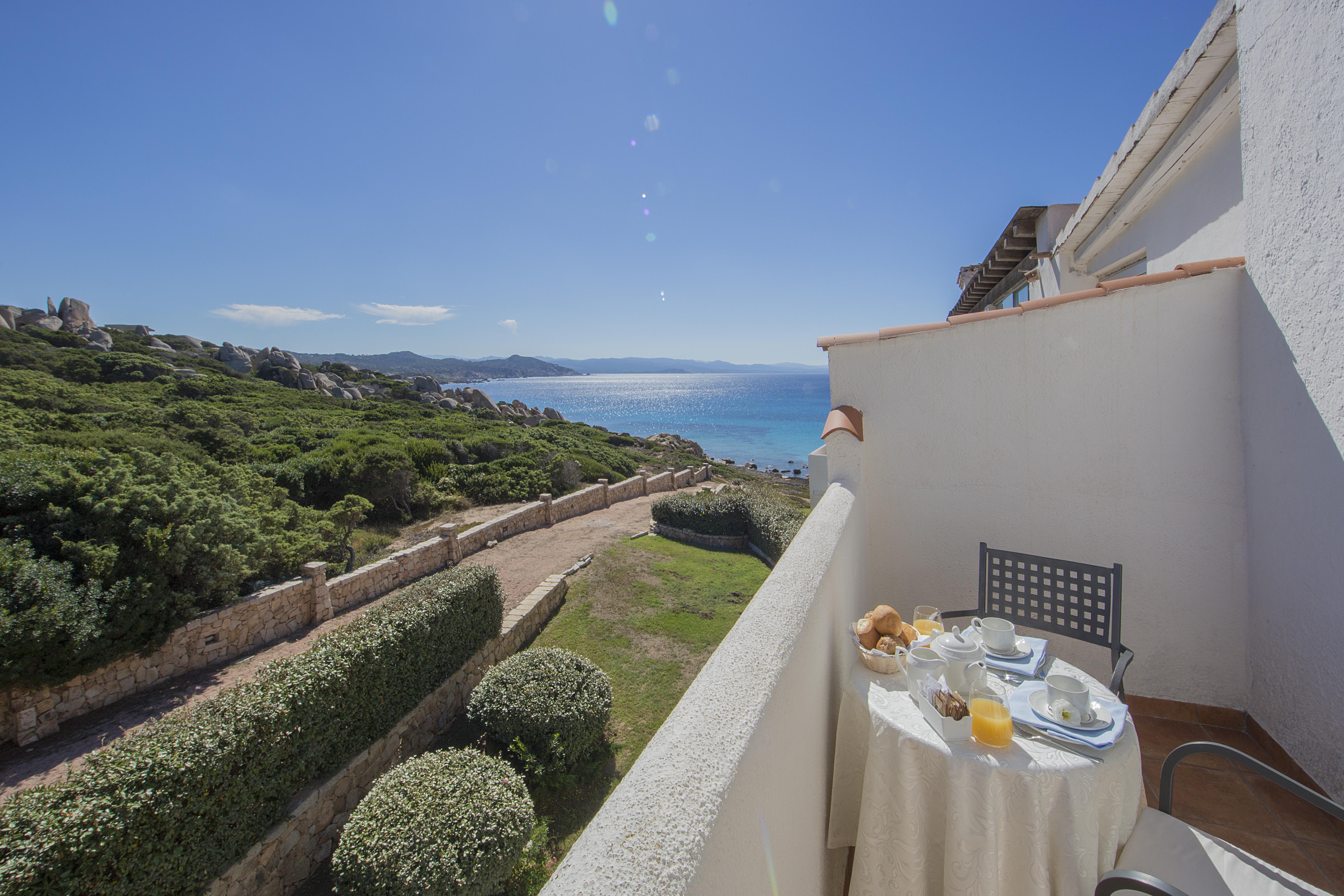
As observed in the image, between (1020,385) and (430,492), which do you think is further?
(430,492)

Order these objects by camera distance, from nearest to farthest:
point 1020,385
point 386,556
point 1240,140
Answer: point 1240,140 < point 1020,385 < point 386,556

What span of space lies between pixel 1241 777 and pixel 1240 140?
4020 millimetres

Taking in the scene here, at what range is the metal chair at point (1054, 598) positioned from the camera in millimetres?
2932

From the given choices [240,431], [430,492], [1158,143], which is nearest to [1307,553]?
[1158,143]

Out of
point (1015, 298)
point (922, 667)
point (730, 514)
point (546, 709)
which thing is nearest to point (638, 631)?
point (546, 709)

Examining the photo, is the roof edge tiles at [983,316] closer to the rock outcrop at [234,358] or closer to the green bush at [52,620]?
the green bush at [52,620]

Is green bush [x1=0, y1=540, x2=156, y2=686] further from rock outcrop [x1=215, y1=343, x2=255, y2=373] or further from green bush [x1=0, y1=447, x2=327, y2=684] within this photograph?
rock outcrop [x1=215, y1=343, x2=255, y2=373]

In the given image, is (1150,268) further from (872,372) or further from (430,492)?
(430,492)

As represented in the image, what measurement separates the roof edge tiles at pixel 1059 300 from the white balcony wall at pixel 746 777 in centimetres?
253

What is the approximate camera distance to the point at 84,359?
2795 cm

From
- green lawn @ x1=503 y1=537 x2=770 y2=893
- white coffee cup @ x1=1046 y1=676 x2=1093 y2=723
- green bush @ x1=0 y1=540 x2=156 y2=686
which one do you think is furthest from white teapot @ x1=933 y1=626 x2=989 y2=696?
green bush @ x1=0 y1=540 x2=156 y2=686

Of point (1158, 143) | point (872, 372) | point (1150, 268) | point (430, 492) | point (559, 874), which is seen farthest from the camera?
point (430, 492)

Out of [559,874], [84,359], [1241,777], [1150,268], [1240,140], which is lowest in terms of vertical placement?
[1241,777]

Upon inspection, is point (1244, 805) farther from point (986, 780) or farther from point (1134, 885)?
point (986, 780)
